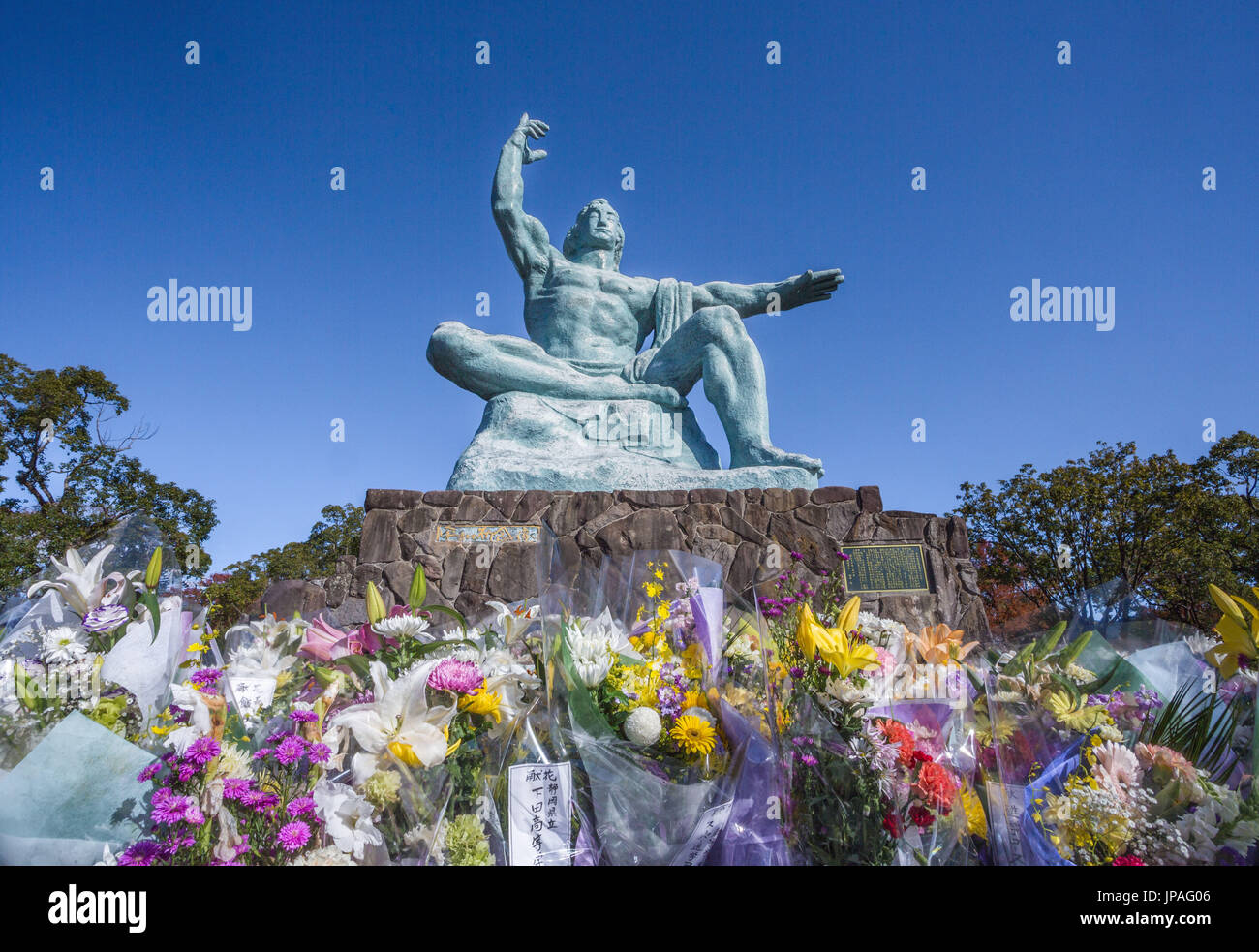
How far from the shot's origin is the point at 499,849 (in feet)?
4.02

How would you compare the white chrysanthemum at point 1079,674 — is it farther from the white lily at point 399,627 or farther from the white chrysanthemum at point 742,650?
the white lily at point 399,627

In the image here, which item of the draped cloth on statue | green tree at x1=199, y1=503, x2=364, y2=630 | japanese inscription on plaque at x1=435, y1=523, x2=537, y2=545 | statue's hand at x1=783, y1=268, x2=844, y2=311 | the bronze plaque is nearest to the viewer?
the bronze plaque

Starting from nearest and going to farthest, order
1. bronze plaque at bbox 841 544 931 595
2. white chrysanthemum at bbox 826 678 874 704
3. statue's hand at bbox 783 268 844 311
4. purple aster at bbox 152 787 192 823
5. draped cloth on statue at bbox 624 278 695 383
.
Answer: purple aster at bbox 152 787 192 823 → white chrysanthemum at bbox 826 678 874 704 → bronze plaque at bbox 841 544 931 595 → statue's hand at bbox 783 268 844 311 → draped cloth on statue at bbox 624 278 695 383

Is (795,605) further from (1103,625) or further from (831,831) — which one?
(1103,625)

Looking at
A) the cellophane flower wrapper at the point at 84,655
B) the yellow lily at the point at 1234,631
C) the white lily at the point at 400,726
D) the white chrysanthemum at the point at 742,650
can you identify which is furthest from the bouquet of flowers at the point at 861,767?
the cellophane flower wrapper at the point at 84,655

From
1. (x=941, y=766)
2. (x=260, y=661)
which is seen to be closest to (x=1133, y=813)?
(x=941, y=766)

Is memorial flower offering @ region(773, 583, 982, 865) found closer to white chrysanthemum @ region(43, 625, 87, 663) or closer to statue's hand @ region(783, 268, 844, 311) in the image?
white chrysanthemum @ region(43, 625, 87, 663)

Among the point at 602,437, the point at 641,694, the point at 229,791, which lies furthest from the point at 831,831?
the point at 602,437

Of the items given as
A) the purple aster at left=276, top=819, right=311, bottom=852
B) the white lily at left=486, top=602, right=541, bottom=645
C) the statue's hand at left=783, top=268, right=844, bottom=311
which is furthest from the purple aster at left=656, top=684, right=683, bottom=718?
the statue's hand at left=783, top=268, right=844, bottom=311

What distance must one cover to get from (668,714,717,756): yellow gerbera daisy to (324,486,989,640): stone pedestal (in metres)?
3.88

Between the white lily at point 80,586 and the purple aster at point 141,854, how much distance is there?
625 mm

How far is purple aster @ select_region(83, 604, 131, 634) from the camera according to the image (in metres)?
1.43

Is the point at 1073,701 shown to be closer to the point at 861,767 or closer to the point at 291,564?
the point at 861,767
